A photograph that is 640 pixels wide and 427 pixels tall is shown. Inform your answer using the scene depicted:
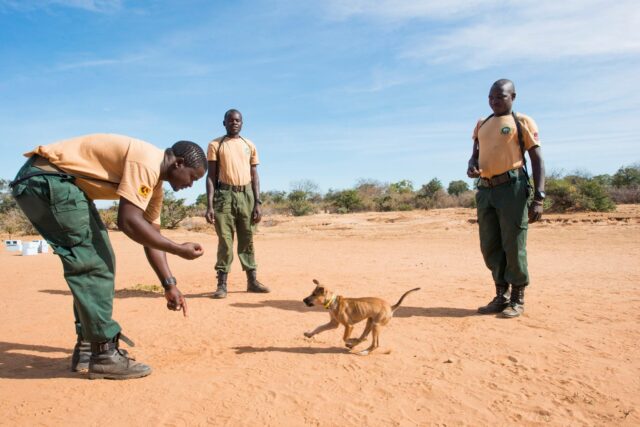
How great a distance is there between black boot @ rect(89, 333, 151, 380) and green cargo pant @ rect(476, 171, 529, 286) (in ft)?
13.4

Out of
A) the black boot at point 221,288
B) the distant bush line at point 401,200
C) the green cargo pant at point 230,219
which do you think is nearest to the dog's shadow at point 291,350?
the black boot at point 221,288

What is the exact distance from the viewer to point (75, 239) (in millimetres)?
3611

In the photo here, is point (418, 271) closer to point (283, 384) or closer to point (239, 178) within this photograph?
point (239, 178)

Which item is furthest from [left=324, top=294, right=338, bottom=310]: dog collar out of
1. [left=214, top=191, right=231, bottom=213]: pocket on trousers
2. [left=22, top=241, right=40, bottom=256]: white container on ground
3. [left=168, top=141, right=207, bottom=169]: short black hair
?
[left=22, top=241, right=40, bottom=256]: white container on ground

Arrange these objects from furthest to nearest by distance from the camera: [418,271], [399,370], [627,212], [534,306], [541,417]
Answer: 1. [627,212]
2. [418,271]
3. [534,306]
4. [399,370]
5. [541,417]

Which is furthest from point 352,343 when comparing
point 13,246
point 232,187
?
point 13,246

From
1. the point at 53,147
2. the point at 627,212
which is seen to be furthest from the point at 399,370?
the point at 627,212

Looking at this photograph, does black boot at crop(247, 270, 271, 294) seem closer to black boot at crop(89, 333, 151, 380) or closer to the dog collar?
the dog collar

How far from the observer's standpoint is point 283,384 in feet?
11.8

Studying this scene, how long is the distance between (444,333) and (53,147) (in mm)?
3947

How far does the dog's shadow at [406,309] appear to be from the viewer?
5.61 metres

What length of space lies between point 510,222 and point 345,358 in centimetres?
262

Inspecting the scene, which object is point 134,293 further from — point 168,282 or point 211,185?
point 168,282

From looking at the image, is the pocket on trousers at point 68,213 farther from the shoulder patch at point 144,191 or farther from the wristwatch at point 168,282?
the wristwatch at point 168,282
